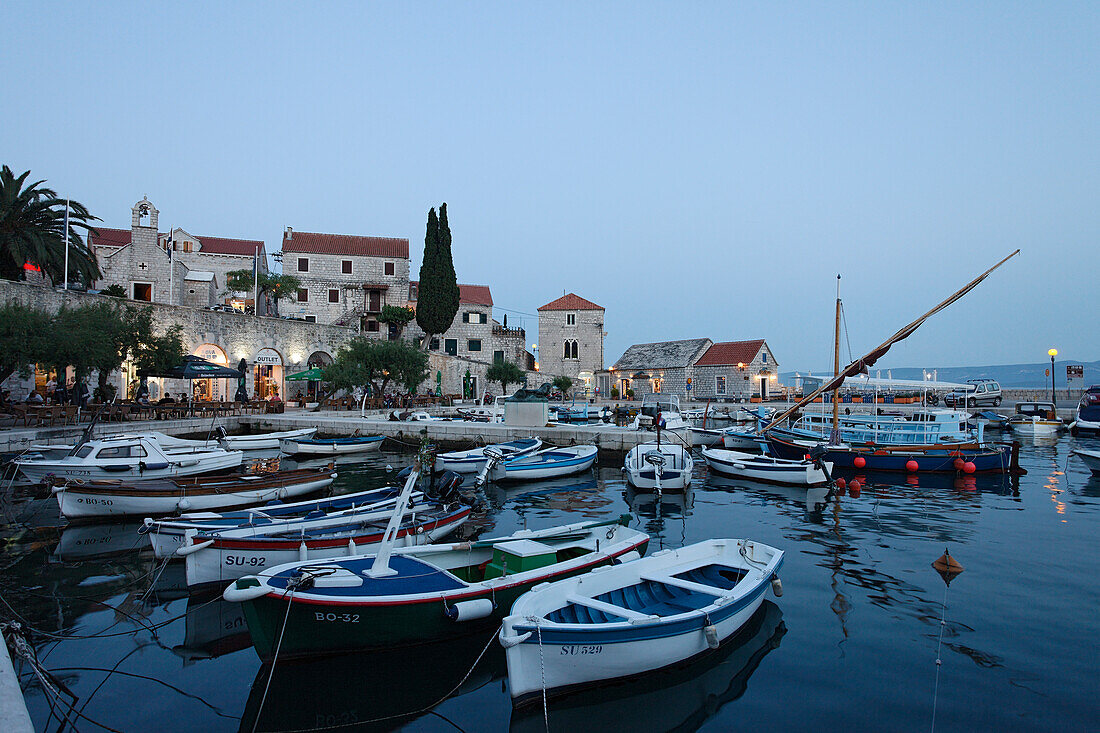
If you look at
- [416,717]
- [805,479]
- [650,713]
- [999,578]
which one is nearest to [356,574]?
[416,717]

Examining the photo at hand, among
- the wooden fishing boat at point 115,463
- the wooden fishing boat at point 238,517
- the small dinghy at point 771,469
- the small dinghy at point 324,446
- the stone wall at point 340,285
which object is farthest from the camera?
the stone wall at point 340,285

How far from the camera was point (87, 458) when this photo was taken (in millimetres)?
15852

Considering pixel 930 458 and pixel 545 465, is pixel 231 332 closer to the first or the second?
pixel 545 465

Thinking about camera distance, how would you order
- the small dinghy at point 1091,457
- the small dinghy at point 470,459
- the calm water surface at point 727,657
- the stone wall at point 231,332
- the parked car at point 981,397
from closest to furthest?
the calm water surface at point 727,657 < the small dinghy at point 470,459 < the small dinghy at point 1091,457 < the stone wall at point 231,332 < the parked car at point 981,397

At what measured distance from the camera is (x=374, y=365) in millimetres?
36469

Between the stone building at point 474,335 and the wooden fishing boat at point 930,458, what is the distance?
35465 millimetres

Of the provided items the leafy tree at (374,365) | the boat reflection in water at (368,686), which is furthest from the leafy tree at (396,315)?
the boat reflection in water at (368,686)

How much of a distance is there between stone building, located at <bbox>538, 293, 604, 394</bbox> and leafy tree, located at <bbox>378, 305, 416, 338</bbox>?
1445cm

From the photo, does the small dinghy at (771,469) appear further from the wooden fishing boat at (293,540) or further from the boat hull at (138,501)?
the boat hull at (138,501)

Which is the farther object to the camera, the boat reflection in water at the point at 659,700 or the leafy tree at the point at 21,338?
the leafy tree at the point at 21,338

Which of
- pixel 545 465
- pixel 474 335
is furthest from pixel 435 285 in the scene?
pixel 545 465

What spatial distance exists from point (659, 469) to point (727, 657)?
10.7 m

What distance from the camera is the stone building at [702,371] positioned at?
5588cm

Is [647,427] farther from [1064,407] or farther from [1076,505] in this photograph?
[1064,407]
